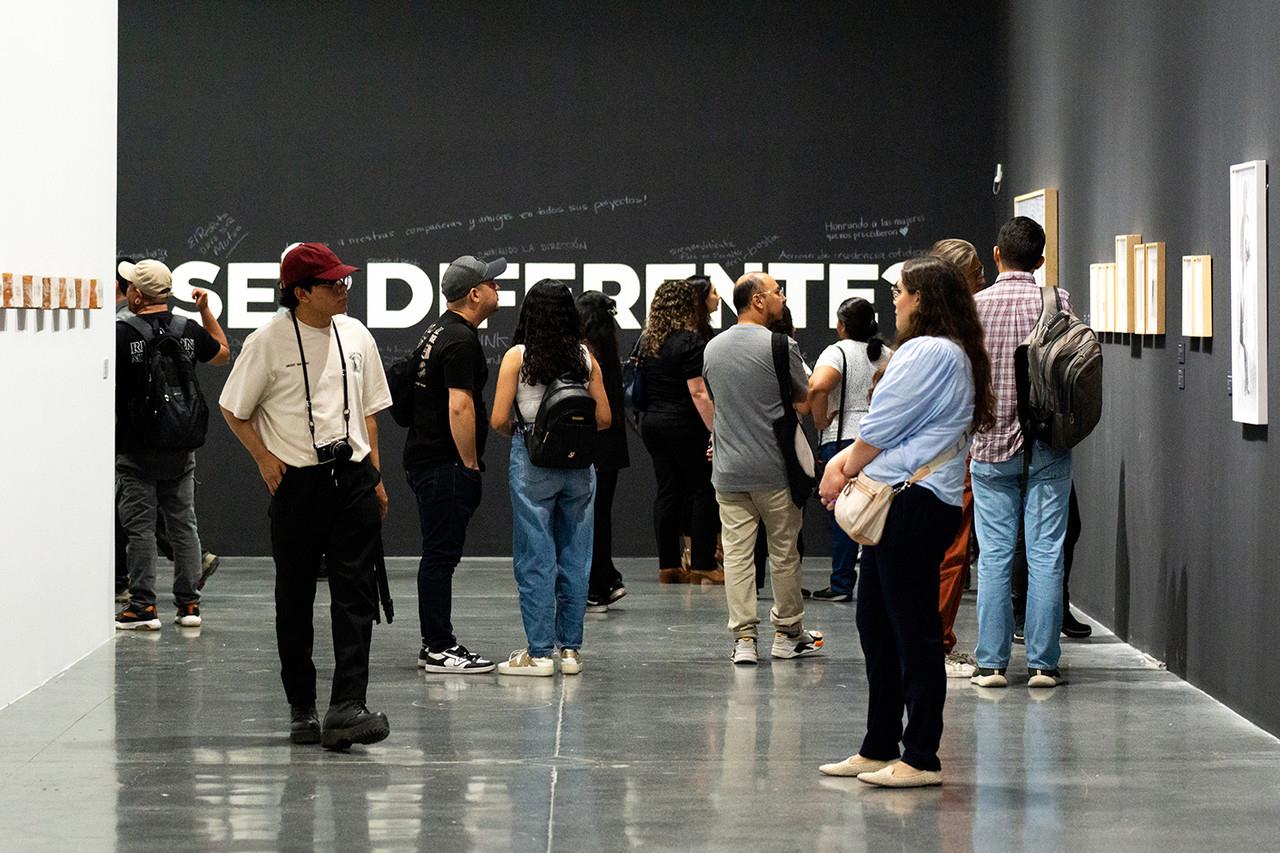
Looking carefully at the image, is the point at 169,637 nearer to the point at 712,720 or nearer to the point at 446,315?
the point at 446,315

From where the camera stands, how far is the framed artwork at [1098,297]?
27.6ft

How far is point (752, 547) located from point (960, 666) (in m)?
0.94

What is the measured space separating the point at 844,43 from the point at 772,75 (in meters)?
0.50

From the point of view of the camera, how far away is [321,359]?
18.4 feet

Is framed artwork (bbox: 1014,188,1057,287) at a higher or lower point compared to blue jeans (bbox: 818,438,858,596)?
higher

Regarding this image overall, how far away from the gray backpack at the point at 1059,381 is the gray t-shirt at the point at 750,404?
892 mm

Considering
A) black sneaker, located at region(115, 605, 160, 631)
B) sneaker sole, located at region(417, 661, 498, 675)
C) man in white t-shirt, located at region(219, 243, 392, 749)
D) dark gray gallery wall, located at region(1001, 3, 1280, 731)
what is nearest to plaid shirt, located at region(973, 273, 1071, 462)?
dark gray gallery wall, located at region(1001, 3, 1280, 731)

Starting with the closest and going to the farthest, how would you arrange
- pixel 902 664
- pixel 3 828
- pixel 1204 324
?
pixel 3 828 < pixel 902 664 < pixel 1204 324

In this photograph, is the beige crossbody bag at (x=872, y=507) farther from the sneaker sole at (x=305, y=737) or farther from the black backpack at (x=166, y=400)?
the black backpack at (x=166, y=400)

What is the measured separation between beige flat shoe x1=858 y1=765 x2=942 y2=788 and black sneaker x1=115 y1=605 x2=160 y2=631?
404 cm

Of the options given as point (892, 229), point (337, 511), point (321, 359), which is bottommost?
point (337, 511)

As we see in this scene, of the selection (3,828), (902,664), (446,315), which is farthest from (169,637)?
(902,664)

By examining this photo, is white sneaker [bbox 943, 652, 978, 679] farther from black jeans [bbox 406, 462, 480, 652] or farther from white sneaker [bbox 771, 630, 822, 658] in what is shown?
black jeans [bbox 406, 462, 480, 652]

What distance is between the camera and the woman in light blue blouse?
4.96 metres
